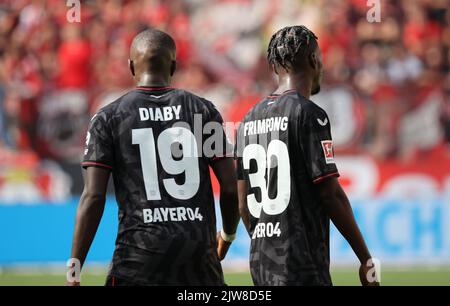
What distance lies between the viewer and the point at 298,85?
17.1 feet

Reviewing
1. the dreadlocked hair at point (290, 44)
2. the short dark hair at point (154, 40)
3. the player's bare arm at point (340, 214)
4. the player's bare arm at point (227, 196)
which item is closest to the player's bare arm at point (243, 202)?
the player's bare arm at point (227, 196)

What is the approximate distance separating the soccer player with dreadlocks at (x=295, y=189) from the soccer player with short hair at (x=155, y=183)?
0.86 feet

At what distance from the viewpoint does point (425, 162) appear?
48.9 feet

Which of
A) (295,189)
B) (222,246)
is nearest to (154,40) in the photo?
(295,189)

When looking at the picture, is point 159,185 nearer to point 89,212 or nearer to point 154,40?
point 89,212

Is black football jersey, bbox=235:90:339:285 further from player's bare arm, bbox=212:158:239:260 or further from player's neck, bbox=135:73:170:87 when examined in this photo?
player's neck, bbox=135:73:170:87

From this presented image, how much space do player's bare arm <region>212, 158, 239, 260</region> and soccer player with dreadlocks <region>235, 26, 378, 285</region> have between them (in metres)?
0.12

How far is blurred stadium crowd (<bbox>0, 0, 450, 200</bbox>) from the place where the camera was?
1505 cm

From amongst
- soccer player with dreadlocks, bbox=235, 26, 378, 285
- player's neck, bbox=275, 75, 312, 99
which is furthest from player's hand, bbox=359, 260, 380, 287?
player's neck, bbox=275, 75, 312, 99

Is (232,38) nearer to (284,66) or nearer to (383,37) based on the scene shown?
(383,37)

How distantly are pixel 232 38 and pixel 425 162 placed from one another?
12.7 ft

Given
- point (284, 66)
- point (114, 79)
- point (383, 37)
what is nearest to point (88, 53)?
point (114, 79)

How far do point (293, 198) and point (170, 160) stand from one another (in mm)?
723

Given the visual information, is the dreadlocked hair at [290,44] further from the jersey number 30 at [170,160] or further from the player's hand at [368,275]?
the player's hand at [368,275]
